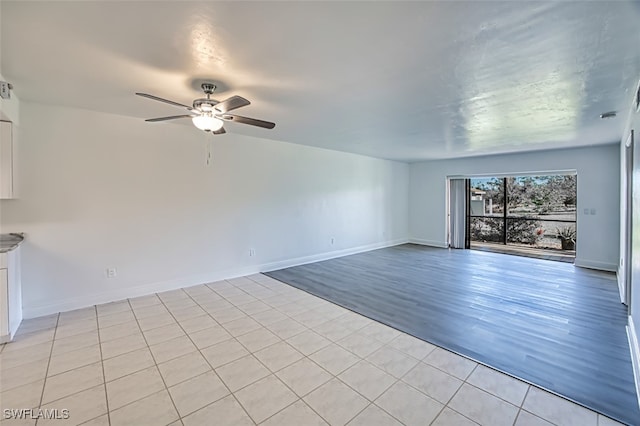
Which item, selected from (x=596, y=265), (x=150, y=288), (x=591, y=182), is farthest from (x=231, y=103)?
(x=596, y=265)

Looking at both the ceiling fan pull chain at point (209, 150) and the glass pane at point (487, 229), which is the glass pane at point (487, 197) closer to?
the glass pane at point (487, 229)

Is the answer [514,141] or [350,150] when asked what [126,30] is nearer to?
[350,150]

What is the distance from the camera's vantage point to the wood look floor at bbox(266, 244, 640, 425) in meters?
2.26

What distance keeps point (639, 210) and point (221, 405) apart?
3652 mm

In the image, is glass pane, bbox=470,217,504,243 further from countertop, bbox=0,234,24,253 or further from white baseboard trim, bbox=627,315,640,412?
countertop, bbox=0,234,24,253

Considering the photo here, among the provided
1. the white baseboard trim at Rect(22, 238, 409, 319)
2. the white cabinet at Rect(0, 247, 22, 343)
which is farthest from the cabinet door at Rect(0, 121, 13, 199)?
the white baseboard trim at Rect(22, 238, 409, 319)

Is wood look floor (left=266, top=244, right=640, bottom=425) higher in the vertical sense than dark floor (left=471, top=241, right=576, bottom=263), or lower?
lower

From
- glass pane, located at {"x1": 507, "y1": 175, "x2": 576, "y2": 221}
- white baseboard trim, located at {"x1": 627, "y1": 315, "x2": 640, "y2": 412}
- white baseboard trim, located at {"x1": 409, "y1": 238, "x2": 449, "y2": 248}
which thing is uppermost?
glass pane, located at {"x1": 507, "y1": 175, "x2": 576, "y2": 221}

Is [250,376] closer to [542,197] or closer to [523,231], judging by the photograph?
[523,231]

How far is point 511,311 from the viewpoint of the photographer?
350 centimetres

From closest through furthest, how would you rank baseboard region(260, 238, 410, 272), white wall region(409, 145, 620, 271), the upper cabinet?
the upper cabinet < white wall region(409, 145, 620, 271) < baseboard region(260, 238, 410, 272)

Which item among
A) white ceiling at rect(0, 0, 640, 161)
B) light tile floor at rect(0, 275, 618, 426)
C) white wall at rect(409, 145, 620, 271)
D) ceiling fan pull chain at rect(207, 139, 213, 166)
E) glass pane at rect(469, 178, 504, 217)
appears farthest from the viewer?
glass pane at rect(469, 178, 504, 217)

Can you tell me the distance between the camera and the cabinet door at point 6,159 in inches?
115

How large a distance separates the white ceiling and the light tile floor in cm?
249
